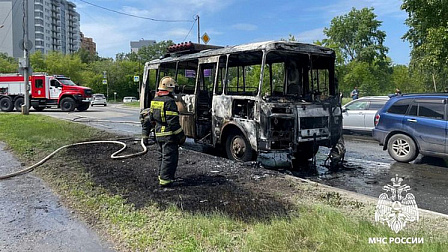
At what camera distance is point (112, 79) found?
71875mm

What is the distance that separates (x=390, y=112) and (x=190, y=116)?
16.2 feet

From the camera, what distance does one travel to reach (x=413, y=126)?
27.0 ft

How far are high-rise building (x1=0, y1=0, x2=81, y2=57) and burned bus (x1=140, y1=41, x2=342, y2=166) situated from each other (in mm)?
88272

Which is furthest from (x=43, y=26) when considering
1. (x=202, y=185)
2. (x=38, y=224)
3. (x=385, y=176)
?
(x=385, y=176)

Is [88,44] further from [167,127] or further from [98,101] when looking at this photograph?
[167,127]

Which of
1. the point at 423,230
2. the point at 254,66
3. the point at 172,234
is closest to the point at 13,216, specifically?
the point at 172,234

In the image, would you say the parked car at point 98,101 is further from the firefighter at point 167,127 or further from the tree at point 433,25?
the firefighter at point 167,127

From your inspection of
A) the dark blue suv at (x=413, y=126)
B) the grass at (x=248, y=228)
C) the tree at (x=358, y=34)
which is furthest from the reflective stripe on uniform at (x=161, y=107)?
the tree at (x=358, y=34)

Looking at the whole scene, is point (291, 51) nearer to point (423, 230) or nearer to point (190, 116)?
point (190, 116)

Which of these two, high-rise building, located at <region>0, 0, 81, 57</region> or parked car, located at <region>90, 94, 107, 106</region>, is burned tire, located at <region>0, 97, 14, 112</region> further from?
high-rise building, located at <region>0, 0, 81, 57</region>

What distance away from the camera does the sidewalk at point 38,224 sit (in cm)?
388

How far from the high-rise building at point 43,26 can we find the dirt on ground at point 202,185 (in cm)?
8994

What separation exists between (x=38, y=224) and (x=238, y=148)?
4.24 metres

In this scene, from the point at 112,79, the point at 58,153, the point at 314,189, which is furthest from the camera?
the point at 112,79
